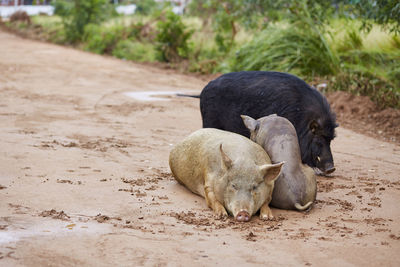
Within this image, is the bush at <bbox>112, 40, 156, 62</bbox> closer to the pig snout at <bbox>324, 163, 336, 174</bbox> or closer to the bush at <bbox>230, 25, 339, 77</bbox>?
the bush at <bbox>230, 25, 339, 77</bbox>

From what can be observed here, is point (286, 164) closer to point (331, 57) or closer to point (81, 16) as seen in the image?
point (331, 57)

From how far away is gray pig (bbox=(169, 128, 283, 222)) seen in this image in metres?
4.52

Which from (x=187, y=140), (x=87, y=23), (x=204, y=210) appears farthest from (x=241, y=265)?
(x=87, y=23)

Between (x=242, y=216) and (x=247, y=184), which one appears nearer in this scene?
(x=242, y=216)

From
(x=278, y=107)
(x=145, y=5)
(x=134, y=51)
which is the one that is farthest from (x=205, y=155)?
(x=145, y=5)

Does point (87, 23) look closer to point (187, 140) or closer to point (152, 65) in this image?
point (152, 65)

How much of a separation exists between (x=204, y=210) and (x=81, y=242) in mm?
1276

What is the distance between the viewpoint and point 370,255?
3.67 metres

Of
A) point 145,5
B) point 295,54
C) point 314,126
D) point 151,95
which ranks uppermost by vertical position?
point 145,5

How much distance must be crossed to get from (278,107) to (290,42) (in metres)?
7.02

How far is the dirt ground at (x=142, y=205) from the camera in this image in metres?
3.60

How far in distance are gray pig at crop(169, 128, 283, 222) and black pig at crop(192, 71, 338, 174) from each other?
3.09 feet

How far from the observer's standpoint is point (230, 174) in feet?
15.1

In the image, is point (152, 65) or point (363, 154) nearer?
point (363, 154)
